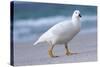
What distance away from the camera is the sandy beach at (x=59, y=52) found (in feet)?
5.84

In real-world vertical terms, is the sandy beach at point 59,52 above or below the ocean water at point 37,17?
below

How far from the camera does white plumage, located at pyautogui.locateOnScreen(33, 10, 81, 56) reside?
1874mm

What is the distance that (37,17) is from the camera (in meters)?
1.84

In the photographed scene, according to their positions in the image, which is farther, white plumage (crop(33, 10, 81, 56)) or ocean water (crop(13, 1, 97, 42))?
white plumage (crop(33, 10, 81, 56))

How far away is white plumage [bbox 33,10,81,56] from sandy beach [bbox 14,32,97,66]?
44 mm

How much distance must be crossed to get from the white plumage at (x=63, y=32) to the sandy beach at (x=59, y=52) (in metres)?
0.04

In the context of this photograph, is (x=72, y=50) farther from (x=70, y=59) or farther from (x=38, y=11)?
(x=38, y=11)

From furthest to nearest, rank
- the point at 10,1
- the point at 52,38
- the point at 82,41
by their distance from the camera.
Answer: the point at 82,41
the point at 52,38
the point at 10,1

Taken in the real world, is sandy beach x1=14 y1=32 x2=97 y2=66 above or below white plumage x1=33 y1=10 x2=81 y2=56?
below

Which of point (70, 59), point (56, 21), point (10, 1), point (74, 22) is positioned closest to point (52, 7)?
point (56, 21)

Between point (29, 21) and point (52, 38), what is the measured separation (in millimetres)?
254

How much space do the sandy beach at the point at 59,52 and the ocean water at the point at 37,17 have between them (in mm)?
65

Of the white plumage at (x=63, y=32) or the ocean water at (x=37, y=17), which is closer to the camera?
the ocean water at (x=37, y=17)

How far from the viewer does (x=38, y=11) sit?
1846mm
